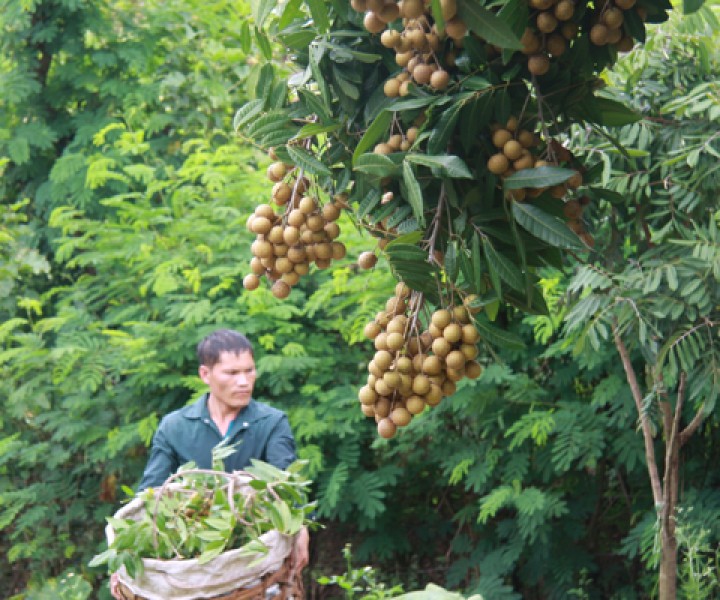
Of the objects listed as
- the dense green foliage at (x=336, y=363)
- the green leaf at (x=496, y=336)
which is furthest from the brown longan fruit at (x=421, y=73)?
the dense green foliage at (x=336, y=363)

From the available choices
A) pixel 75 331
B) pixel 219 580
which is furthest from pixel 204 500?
pixel 75 331

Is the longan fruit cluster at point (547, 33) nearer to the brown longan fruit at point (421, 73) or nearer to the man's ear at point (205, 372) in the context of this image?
the brown longan fruit at point (421, 73)

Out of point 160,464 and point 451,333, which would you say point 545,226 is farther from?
point 160,464

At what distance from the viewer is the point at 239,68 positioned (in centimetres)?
568

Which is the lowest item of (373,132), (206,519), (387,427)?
(206,519)

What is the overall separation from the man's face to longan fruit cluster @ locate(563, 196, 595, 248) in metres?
1.89

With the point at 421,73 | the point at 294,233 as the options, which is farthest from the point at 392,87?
the point at 294,233

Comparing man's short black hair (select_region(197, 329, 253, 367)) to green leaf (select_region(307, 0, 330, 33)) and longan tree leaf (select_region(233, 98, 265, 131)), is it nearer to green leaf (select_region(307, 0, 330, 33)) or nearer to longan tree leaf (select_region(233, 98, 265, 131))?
longan tree leaf (select_region(233, 98, 265, 131))

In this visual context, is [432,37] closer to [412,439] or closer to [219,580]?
[219,580]

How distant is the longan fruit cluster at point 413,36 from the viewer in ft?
→ 3.77

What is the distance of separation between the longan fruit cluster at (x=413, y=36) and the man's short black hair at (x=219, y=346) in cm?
197

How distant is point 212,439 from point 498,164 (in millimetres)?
2082

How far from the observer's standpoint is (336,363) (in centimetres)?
429

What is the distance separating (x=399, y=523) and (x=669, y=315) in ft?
6.75
